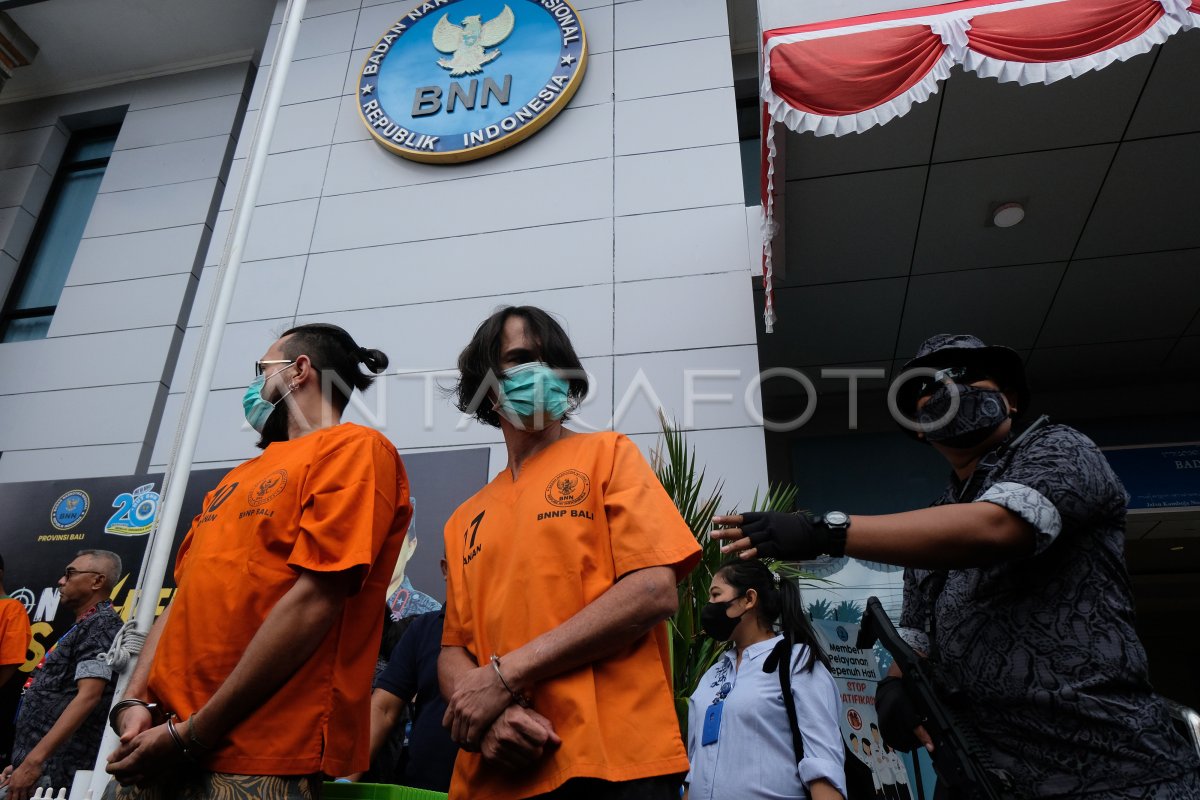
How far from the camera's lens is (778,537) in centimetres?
125

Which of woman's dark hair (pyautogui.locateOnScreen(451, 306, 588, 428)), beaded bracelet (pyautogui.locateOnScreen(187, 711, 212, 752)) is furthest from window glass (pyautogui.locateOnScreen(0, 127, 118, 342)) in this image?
beaded bracelet (pyautogui.locateOnScreen(187, 711, 212, 752))

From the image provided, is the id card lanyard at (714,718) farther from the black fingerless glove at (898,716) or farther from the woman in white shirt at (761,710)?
the black fingerless glove at (898,716)

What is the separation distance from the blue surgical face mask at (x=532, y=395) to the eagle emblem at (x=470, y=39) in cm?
451

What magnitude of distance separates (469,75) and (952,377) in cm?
472

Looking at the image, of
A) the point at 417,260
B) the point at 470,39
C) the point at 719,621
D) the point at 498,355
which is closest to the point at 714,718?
the point at 719,621

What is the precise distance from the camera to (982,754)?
1.37 m

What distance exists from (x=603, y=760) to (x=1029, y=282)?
185 inches

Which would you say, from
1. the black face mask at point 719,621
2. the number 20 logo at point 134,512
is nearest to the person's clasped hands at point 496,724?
the black face mask at point 719,621

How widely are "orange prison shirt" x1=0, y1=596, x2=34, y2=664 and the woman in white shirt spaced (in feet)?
12.3

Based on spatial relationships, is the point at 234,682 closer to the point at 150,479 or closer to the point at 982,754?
the point at 982,754

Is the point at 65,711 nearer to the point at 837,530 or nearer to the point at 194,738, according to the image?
the point at 194,738

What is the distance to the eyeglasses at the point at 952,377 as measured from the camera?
1.69 meters

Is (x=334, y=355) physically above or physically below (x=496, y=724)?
above

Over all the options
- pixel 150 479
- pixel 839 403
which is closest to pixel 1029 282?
pixel 839 403
